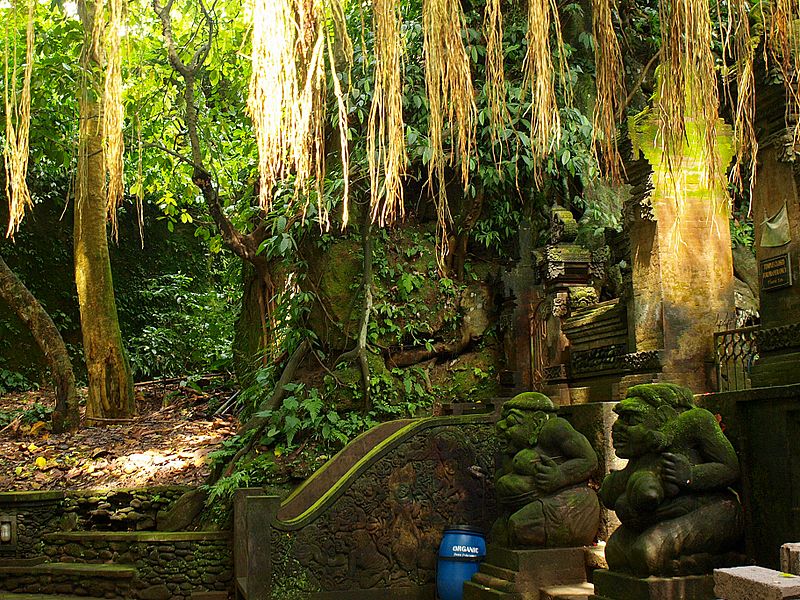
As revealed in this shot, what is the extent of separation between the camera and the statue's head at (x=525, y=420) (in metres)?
6.89

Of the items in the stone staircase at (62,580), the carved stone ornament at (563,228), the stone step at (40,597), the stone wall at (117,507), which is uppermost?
the carved stone ornament at (563,228)

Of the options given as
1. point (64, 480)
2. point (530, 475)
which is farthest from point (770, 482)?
point (64, 480)

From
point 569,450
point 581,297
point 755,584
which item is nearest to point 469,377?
point 581,297

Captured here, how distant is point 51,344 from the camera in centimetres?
1230

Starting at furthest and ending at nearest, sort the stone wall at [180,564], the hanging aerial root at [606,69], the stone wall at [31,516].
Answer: the stone wall at [31,516] < the stone wall at [180,564] < the hanging aerial root at [606,69]

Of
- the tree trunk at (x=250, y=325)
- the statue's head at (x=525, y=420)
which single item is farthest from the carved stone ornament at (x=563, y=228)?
the tree trunk at (x=250, y=325)

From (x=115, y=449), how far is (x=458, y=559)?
5779 millimetres

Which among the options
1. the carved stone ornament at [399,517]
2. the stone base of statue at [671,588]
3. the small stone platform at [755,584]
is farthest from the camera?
the carved stone ornament at [399,517]

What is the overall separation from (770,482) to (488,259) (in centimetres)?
712

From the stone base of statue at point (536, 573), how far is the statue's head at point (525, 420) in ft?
2.80

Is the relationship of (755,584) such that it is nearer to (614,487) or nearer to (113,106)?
(614,487)

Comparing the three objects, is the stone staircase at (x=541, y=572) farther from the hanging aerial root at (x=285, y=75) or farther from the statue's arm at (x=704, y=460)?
the hanging aerial root at (x=285, y=75)

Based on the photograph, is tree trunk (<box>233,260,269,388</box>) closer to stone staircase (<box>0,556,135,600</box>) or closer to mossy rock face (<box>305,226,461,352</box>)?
mossy rock face (<box>305,226,461,352</box>)

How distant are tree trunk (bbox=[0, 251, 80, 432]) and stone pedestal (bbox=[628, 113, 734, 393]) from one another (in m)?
7.98
